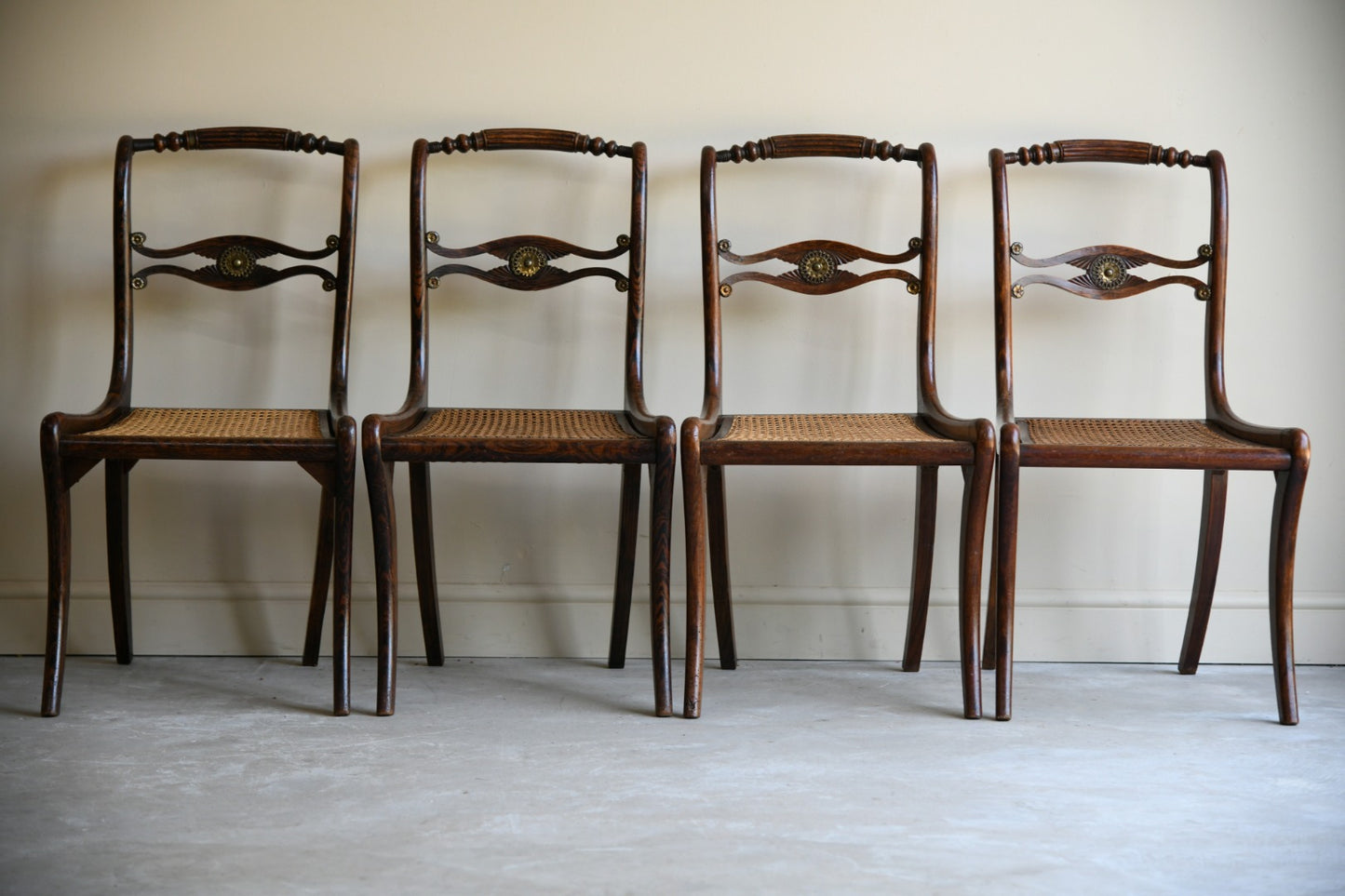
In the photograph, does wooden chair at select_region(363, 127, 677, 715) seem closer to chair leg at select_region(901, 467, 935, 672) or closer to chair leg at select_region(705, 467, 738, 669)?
chair leg at select_region(705, 467, 738, 669)

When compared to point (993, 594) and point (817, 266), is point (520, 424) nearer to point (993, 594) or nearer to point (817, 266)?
point (817, 266)

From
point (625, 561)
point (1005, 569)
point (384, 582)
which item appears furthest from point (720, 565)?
point (384, 582)

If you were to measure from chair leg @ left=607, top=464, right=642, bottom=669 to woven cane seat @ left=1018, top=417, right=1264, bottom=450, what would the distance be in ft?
2.48

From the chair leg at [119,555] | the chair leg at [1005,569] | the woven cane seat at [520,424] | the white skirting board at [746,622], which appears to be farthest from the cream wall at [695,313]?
the chair leg at [1005,569]

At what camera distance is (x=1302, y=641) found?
2586 mm

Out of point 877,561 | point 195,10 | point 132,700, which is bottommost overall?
point 132,700

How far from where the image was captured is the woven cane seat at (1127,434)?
6.92ft

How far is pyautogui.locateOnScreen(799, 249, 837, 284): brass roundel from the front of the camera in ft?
7.89

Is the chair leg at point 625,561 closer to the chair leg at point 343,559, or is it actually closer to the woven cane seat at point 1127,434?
the chair leg at point 343,559

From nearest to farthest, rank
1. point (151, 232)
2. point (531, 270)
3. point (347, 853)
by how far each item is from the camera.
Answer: point (347, 853), point (531, 270), point (151, 232)

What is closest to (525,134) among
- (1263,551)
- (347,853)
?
(347,853)

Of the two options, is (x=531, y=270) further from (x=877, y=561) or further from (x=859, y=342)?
(x=877, y=561)

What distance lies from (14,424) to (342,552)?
0.97 meters

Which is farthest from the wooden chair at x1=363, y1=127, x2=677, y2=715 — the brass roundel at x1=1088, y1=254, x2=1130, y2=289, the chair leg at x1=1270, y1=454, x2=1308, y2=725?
the chair leg at x1=1270, y1=454, x2=1308, y2=725
